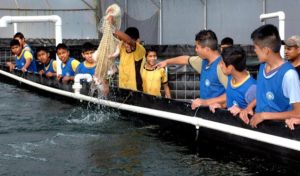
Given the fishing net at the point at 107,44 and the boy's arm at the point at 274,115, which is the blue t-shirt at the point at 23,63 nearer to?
the fishing net at the point at 107,44

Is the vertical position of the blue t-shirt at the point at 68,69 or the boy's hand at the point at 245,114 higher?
the blue t-shirt at the point at 68,69

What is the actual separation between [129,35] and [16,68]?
15.9 feet

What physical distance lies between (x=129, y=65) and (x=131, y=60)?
78 millimetres

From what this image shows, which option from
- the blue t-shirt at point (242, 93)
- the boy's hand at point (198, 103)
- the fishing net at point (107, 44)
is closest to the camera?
the blue t-shirt at point (242, 93)

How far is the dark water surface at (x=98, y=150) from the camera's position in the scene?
4.76 meters

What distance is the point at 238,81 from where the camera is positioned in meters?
5.10

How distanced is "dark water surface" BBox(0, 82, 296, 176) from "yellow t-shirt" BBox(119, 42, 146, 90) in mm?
495

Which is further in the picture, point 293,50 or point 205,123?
point 293,50

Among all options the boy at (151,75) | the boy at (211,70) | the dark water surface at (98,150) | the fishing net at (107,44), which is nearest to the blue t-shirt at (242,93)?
the boy at (211,70)

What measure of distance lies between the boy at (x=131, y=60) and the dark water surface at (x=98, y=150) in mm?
507

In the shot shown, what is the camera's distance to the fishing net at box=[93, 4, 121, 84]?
665 centimetres

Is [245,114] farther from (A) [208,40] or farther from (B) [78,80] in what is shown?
(B) [78,80]

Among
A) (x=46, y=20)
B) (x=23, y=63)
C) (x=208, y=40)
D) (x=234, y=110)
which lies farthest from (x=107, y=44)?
(x=23, y=63)

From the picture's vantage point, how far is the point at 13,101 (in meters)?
8.84
